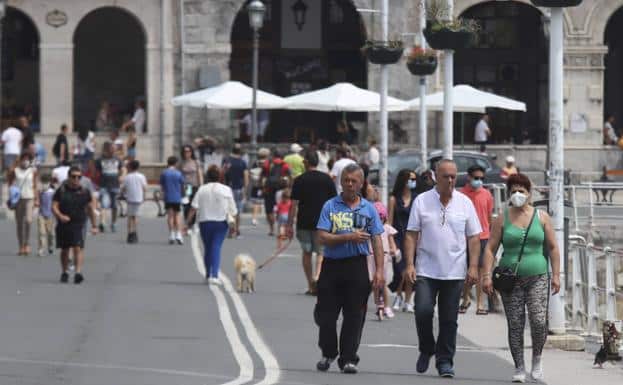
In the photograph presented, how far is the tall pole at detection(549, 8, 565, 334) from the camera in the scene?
16.4 metres

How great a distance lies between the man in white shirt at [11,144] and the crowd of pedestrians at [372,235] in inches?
293

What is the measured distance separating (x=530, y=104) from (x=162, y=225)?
15.9 m

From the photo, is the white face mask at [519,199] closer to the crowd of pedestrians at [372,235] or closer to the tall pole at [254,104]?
the crowd of pedestrians at [372,235]

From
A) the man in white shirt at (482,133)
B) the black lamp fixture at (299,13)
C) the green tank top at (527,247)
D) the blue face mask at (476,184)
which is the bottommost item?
the green tank top at (527,247)

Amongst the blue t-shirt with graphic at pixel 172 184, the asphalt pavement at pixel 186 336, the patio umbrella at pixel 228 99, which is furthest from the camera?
the patio umbrella at pixel 228 99

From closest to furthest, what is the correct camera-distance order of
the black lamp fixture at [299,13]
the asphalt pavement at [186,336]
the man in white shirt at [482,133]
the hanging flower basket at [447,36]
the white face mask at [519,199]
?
the white face mask at [519,199] → the asphalt pavement at [186,336] → the hanging flower basket at [447,36] → the man in white shirt at [482,133] → the black lamp fixture at [299,13]

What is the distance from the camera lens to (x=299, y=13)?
47.4 m

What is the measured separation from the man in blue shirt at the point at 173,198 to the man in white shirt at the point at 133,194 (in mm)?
441

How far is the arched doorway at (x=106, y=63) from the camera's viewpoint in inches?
1925

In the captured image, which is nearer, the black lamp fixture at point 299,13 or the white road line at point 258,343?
the white road line at point 258,343

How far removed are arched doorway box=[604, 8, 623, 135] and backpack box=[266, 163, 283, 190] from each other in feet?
55.9

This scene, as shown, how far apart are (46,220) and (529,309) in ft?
51.8

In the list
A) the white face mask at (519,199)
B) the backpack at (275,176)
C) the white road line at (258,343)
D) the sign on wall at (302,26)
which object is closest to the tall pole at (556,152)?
the white road line at (258,343)

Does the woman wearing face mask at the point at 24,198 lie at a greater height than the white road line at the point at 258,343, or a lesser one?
greater
